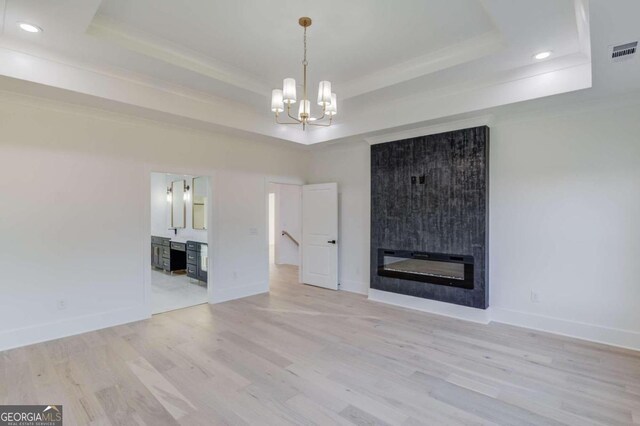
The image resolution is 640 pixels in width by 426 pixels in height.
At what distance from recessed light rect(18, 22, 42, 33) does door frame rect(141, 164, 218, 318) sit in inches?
74.8

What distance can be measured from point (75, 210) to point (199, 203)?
10.9ft

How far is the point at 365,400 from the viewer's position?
99.7 inches

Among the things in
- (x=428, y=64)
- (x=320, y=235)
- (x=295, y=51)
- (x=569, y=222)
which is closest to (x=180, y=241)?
(x=320, y=235)

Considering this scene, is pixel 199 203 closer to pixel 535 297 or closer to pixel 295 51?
pixel 295 51

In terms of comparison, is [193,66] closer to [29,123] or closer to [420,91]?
[29,123]

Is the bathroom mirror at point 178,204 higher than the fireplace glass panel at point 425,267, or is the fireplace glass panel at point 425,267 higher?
the bathroom mirror at point 178,204

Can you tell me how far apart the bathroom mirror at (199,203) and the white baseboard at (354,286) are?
3375 millimetres

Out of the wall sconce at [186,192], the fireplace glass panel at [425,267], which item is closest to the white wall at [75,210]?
the wall sconce at [186,192]

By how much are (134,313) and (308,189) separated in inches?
146

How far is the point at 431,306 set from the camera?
15.6ft

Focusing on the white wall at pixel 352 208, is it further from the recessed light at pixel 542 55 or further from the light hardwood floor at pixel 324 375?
the recessed light at pixel 542 55

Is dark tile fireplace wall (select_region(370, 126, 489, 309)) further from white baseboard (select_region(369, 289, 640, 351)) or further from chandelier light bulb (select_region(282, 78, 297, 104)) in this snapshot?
chandelier light bulb (select_region(282, 78, 297, 104))

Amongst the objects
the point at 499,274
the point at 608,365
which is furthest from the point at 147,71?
the point at 608,365

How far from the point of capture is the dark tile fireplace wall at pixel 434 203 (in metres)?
4.29
